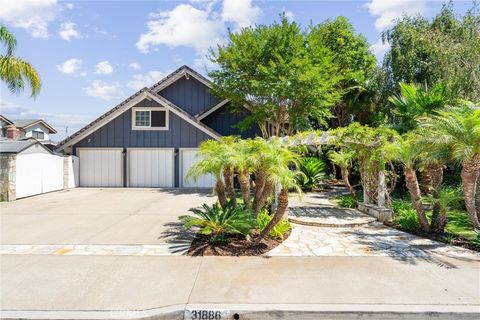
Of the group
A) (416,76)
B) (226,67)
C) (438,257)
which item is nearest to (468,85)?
(416,76)

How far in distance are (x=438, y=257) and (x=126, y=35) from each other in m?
13.5

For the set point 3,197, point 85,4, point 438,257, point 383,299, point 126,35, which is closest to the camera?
point 383,299

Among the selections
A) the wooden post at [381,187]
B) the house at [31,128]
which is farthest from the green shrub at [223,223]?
the house at [31,128]

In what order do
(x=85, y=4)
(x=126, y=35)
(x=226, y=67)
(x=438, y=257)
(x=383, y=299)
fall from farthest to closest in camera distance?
(x=226, y=67), (x=126, y=35), (x=85, y=4), (x=438, y=257), (x=383, y=299)

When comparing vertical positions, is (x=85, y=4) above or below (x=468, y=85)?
above

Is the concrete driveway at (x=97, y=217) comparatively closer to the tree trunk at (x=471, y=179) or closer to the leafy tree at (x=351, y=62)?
the tree trunk at (x=471, y=179)

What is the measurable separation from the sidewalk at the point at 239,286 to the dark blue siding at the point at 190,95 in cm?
1350

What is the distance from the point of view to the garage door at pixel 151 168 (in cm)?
1666

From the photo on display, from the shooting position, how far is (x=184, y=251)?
20.1ft

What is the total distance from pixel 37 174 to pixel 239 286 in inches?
518

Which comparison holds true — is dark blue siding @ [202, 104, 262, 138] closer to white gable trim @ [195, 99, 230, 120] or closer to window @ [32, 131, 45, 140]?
white gable trim @ [195, 99, 230, 120]

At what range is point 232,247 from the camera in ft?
20.5

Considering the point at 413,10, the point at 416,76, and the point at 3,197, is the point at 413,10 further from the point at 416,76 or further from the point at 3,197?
the point at 3,197

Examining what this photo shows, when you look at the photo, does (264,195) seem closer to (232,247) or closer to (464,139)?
(232,247)
